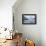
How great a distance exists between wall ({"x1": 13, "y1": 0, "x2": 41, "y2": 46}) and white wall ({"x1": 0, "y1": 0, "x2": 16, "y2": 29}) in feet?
3.98

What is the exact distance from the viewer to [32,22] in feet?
19.5

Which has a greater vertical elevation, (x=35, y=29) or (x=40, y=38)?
(x=35, y=29)

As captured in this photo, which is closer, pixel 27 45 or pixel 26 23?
pixel 27 45

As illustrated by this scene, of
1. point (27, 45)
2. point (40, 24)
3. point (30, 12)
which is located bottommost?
point (27, 45)

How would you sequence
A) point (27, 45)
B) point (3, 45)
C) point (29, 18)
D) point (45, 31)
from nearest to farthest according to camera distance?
point (3, 45)
point (27, 45)
point (45, 31)
point (29, 18)

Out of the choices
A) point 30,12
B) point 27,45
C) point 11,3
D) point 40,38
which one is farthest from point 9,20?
point 40,38

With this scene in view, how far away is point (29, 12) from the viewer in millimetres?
A: 5984

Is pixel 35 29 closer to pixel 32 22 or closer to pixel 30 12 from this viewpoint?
pixel 32 22

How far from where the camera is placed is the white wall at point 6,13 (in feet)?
15.4

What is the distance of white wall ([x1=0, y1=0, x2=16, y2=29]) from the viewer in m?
4.69

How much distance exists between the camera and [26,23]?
5961mm

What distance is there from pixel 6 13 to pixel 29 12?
5.16 feet

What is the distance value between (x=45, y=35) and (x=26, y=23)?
1176 mm

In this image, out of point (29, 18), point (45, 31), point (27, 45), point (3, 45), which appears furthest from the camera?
point (29, 18)
